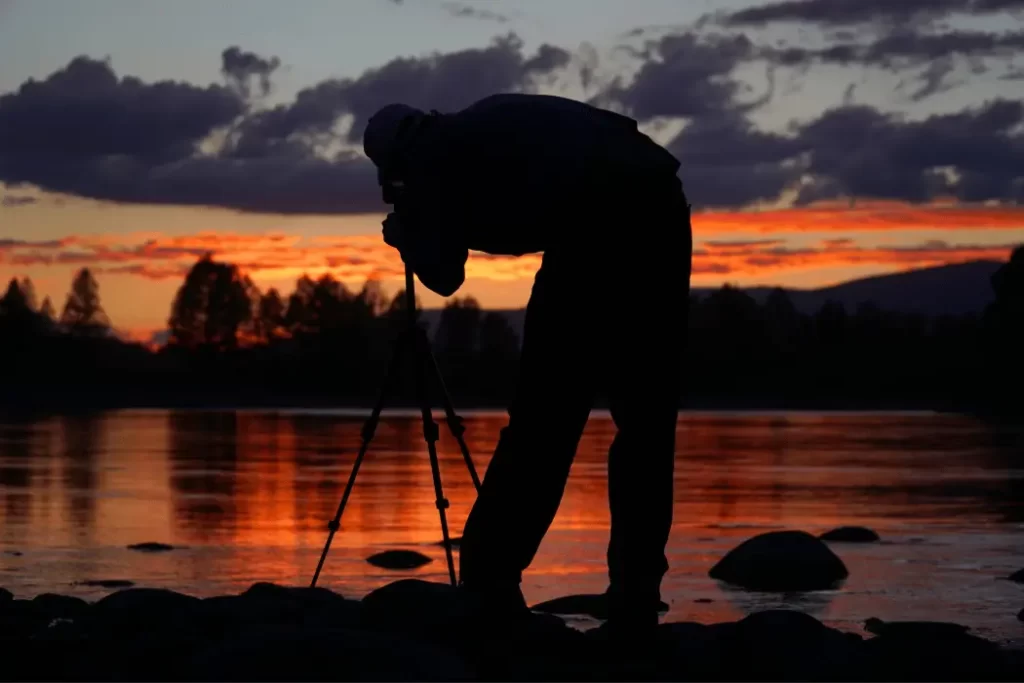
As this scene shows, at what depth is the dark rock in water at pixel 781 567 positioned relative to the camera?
12.8 m

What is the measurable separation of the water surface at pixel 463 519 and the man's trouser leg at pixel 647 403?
4.70m

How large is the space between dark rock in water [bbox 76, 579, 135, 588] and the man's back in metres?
8.16

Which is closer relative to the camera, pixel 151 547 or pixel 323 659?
pixel 323 659

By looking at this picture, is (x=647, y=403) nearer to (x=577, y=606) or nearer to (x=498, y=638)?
(x=498, y=638)

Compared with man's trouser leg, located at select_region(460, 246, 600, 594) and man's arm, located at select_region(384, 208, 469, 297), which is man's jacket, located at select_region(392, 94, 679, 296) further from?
man's trouser leg, located at select_region(460, 246, 600, 594)

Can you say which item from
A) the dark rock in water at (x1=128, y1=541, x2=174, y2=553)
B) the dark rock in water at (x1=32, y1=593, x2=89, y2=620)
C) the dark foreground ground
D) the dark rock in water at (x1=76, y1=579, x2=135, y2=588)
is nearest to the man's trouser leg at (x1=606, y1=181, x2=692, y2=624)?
the dark foreground ground

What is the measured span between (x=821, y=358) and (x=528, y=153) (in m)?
105

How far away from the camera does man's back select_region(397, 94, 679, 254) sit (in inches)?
200

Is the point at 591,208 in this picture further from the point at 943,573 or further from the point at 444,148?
the point at 943,573

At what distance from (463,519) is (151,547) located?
439cm

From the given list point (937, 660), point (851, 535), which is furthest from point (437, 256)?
point (851, 535)

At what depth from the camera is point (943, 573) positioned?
13523 millimetres

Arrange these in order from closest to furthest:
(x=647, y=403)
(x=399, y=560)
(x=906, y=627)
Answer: (x=647, y=403)
(x=906, y=627)
(x=399, y=560)

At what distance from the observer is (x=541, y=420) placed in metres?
5.21
